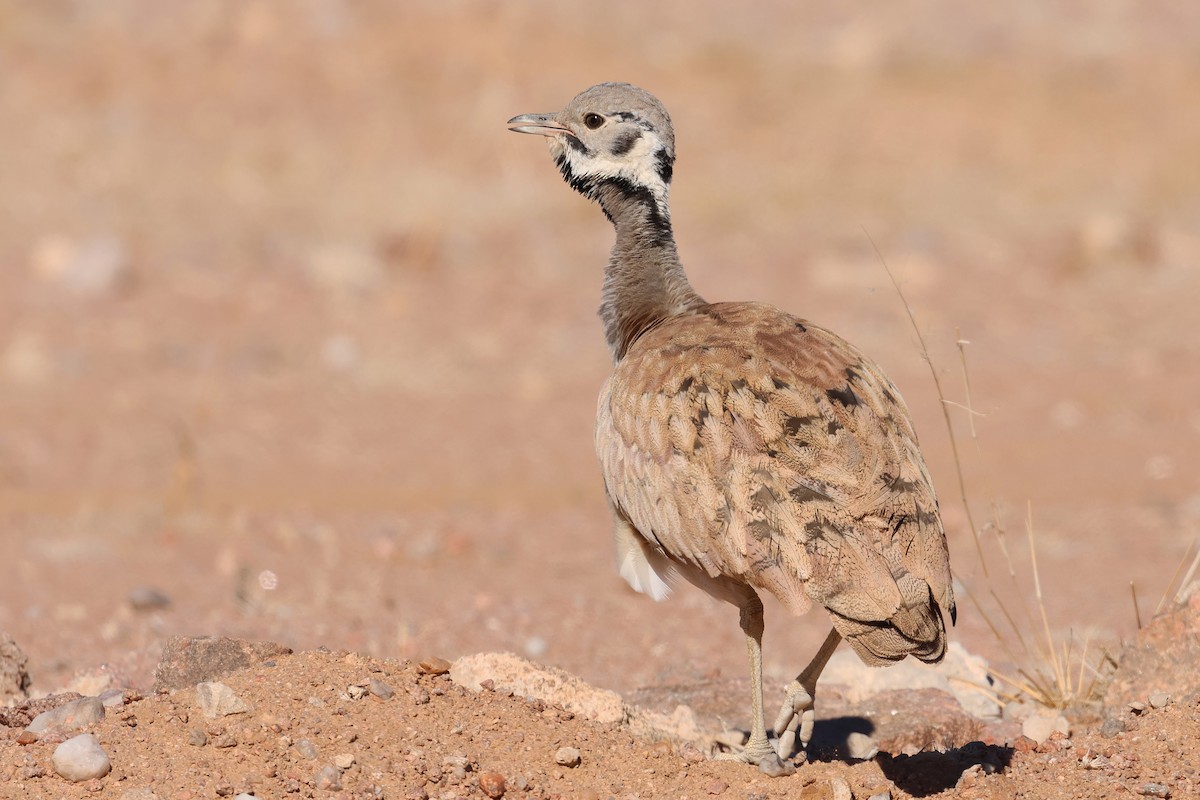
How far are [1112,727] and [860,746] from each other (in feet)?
2.51

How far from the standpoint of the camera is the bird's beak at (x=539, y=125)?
556 centimetres

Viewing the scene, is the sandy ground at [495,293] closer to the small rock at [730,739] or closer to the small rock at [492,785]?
the small rock at [492,785]

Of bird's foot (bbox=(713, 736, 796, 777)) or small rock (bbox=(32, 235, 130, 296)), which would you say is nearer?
bird's foot (bbox=(713, 736, 796, 777))

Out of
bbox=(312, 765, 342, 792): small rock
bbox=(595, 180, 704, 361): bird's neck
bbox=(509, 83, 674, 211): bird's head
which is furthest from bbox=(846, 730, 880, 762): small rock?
bbox=(509, 83, 674, 211): bird's head

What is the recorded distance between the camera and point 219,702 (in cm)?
409

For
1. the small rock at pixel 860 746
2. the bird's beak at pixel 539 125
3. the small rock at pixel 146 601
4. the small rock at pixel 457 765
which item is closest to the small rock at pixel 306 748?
the small rock at pixel 457 765

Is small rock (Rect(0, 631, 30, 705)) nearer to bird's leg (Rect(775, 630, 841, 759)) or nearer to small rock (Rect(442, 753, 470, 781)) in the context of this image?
small rock (Rect(442, 753, 470, 781))

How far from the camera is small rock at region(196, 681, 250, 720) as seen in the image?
4.09 metres

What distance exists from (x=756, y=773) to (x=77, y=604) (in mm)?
3982

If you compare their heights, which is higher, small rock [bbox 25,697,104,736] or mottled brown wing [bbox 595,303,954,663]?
mottled brown wing [bbox 595,303,954,663]

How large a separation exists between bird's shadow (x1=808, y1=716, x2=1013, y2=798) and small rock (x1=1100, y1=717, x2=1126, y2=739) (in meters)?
0.29

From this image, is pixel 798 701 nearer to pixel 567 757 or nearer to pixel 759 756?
pixel 759 756

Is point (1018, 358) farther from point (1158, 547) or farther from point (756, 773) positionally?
point (756, 773)

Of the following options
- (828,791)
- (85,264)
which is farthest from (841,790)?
(85,264)
